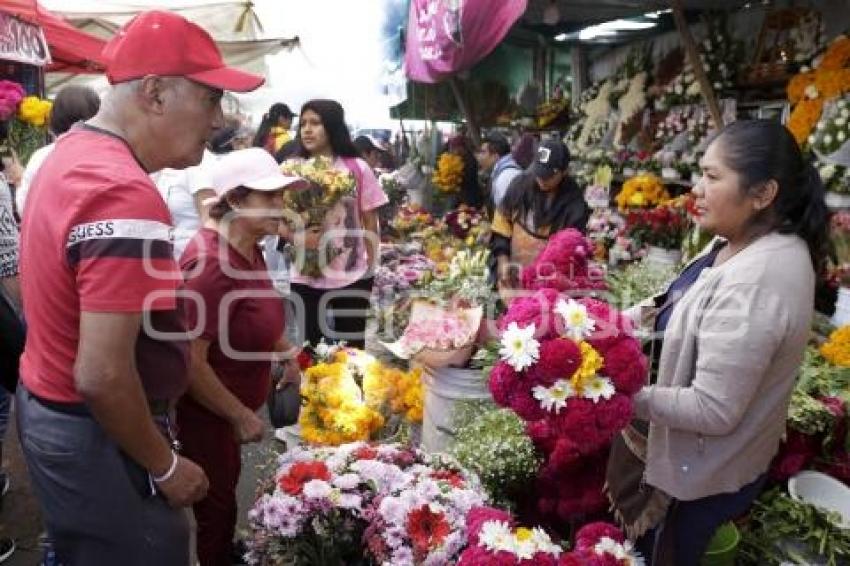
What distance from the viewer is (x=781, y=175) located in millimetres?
1890

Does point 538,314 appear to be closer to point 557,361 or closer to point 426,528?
point 557,361

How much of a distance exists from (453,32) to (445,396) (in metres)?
3.21

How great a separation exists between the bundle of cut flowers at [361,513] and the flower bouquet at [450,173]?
25.3ft

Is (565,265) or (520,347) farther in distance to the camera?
(565,265)

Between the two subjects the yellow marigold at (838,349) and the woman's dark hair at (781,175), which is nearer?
the woman's dark hair at (781,175)

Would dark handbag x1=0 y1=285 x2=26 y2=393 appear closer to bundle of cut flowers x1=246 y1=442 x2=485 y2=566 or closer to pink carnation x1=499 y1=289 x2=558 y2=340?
bundle of cut flowers x1=246 y1=442 x2=485 y2=566

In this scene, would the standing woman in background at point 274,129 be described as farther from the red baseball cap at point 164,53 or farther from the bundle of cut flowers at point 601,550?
the bundle of cut flowers at point 601,550

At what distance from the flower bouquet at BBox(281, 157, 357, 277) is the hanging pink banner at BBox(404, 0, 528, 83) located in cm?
140

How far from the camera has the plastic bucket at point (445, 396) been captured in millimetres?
3088

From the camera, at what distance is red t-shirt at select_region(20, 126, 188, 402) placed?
147 cm

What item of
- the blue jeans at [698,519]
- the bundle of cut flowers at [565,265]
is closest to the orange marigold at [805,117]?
the bundle of cut flowers at [565,265]

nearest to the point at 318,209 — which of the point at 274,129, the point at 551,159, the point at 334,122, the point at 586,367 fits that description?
the point at 334,122

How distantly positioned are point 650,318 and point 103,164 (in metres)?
1.71

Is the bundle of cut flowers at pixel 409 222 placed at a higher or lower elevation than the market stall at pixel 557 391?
lower
